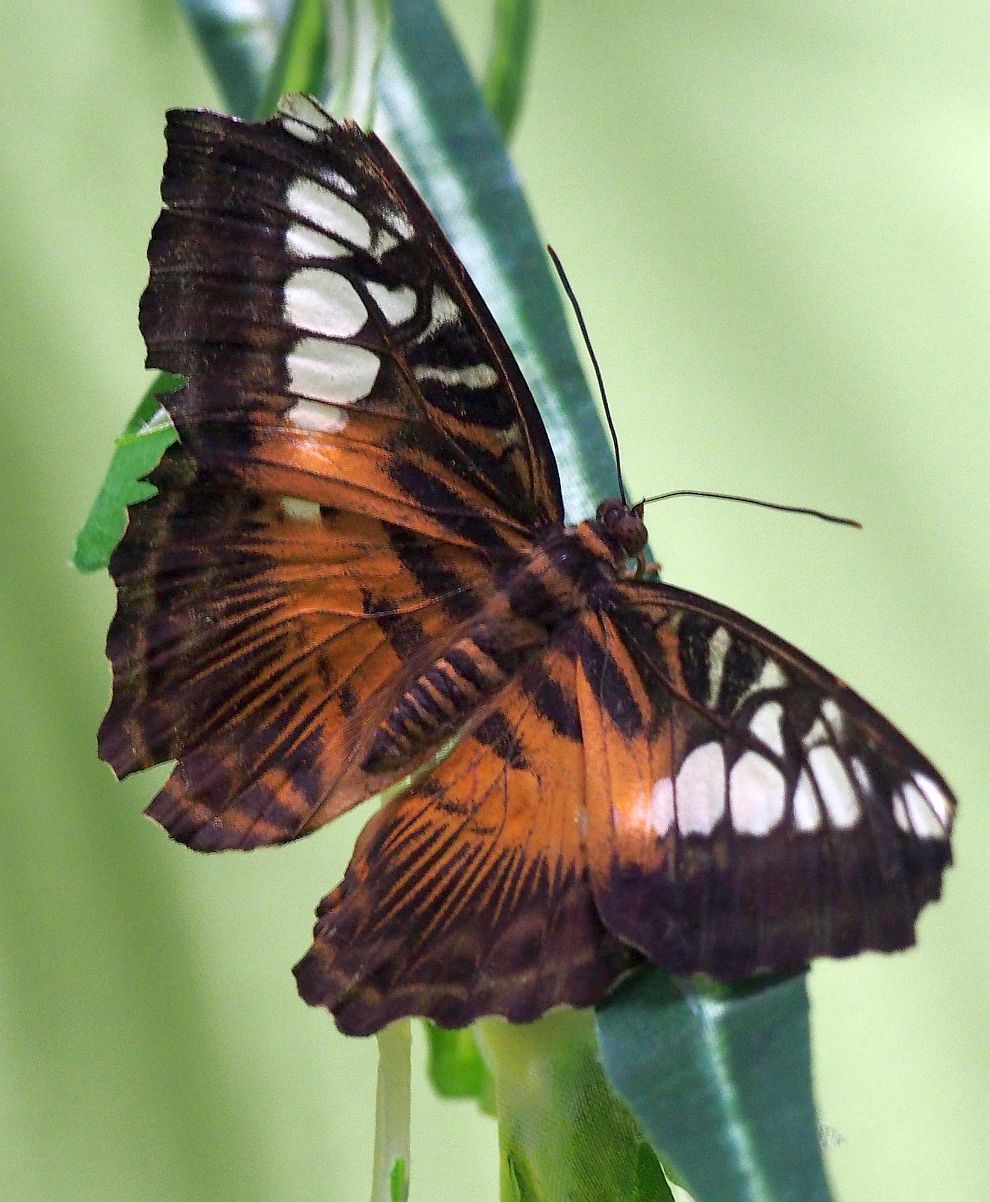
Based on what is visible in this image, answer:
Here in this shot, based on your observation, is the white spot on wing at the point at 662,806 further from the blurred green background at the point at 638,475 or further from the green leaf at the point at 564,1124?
the blurred green background at the point at 638,475

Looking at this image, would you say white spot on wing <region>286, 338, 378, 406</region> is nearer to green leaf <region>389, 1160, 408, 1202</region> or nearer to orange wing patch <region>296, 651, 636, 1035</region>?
orange wing patch <region>296, 651, 636, 1035</region>

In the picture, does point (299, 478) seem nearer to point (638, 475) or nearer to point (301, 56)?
point (301, 56)

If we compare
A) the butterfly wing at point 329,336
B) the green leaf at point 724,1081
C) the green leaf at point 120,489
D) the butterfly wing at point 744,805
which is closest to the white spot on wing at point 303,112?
the butterfly wing at point 329,336

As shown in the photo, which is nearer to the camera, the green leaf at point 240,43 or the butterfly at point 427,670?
the butterfly at point 427,670

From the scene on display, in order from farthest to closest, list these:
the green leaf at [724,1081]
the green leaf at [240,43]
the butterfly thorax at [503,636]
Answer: the green leaf at [240,43], the butterfly thorax at [503,636], the green leaf at [724,1081]

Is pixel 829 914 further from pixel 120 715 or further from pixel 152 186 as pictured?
pixel 152 186

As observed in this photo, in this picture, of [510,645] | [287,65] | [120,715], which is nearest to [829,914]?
[510,645]

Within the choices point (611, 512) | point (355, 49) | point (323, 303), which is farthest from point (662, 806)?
point (355, 49)
